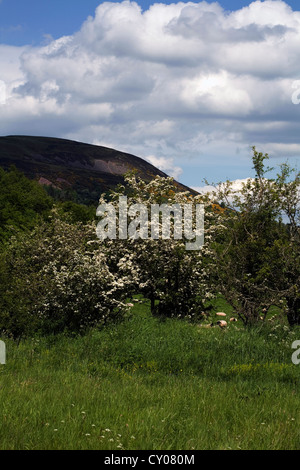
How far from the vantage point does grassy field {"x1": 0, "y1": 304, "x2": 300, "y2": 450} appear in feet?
17.5

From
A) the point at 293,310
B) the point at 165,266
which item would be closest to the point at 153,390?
the point at 293,310

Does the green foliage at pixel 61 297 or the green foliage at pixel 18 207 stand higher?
the green foliage at pixel 18 207

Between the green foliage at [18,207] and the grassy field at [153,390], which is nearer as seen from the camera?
the grassy field at [153,390]

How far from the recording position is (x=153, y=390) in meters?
7.70

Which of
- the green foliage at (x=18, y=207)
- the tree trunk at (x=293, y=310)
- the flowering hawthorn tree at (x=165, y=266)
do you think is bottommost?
the tree trunk at (x=293, y=310)

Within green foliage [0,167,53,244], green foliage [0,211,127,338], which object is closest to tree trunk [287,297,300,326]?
green foliage [0,211,127,338]

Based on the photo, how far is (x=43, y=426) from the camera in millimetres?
5574

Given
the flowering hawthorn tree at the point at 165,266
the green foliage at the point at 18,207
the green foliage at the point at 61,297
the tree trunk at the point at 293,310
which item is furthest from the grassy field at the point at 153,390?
the green foliage at the point at 18,207

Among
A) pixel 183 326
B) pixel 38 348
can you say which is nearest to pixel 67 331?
pixel 38 348

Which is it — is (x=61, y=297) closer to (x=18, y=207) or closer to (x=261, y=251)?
(x=261, y=251)

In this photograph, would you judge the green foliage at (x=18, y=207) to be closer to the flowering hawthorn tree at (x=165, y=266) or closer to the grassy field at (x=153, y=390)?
the flowering hawthorn tree at (x=165, y=266)

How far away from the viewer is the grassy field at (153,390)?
5.34 m

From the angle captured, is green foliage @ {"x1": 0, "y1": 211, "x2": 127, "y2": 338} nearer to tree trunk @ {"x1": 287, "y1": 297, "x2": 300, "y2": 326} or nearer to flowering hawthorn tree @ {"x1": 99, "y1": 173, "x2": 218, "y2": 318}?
flowering hawthorn tree @ {"x1": 99, "y1": 173, "x2": 218, "y2": 318}
